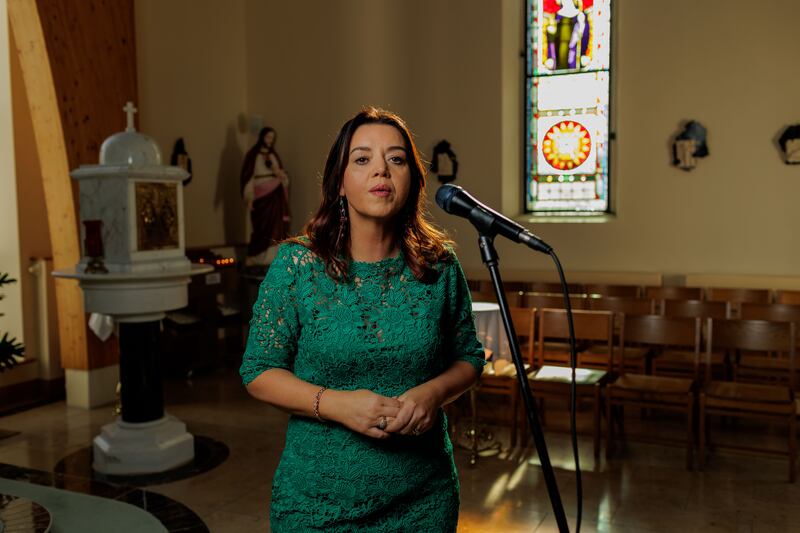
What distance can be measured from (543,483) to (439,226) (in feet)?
4.96

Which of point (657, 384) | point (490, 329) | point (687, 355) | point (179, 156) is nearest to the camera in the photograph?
point (657, 384)

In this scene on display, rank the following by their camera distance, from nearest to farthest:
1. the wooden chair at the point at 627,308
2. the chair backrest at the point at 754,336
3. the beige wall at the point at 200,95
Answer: the chair backrest at the point at 754,336 → the wooden chair at the point at 627,308 → the beige wall at the point at 200,95

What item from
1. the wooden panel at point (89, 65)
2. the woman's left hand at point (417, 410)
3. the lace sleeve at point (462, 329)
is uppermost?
the wooden panel at point (89, 65)

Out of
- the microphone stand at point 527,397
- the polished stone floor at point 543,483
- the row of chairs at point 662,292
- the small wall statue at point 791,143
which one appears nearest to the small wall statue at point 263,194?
the row of chairs at point 662,292

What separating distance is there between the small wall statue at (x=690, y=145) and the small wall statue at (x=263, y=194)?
12.6ft

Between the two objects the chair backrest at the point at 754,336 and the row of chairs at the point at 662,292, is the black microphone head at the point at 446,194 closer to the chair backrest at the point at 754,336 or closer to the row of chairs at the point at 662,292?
the chair backrest at the point at 754,336

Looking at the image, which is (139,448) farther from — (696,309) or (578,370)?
(696,309)

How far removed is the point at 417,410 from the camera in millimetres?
1540

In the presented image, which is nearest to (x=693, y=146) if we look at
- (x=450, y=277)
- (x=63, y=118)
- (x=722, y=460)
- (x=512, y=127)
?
(x=512, y=127)

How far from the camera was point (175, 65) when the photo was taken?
805 cm

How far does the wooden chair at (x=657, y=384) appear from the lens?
178 inches

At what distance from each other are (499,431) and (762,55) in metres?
4.20

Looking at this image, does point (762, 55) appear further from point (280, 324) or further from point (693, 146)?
point (280, 324)

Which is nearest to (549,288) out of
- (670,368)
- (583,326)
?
(670,368)
